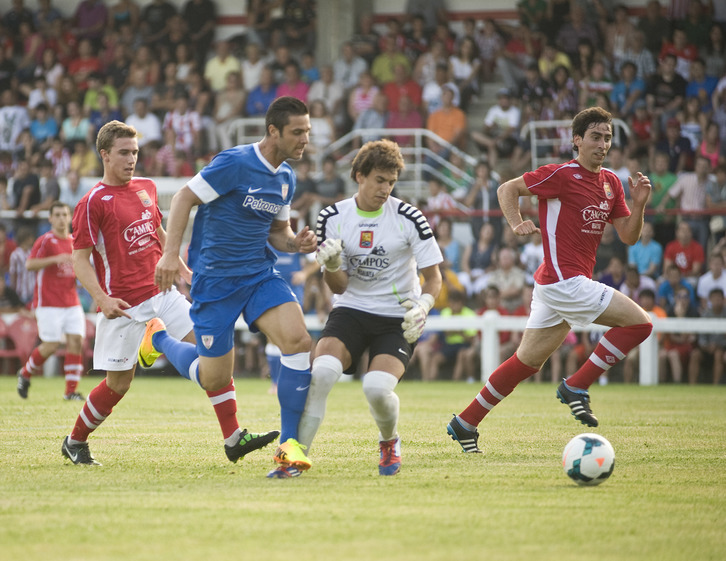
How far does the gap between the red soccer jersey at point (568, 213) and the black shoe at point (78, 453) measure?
3.72 meters

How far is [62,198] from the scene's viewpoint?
68.8 ft

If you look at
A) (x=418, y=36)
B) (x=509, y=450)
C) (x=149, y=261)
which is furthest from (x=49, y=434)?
(x=418, y=36)

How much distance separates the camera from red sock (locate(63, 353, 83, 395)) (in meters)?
13.8

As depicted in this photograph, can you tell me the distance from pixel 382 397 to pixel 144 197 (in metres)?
2.65

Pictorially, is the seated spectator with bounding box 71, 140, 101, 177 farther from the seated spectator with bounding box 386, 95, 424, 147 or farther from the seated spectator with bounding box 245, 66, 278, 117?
the seated spectator with bounding box 386, 95, 424, 147

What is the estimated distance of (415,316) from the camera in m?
6.99

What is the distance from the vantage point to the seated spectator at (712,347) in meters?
16.4

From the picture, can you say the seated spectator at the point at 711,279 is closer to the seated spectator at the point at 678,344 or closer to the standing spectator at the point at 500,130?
the seated spectator at the point at 678,344

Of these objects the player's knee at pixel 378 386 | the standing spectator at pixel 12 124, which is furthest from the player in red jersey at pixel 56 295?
the standing spectator at pixel 12 124

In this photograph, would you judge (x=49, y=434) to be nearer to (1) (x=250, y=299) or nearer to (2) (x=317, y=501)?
(1) (x=250, y=299)

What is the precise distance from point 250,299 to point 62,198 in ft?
48.2

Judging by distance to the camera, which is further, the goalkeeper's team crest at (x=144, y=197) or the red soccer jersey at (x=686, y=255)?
the red soccer jersey at (x=686, y=255)

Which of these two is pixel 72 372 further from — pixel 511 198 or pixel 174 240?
pixel 174 240

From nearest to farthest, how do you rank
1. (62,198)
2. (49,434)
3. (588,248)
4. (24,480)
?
(24,480)
(588,248)
(49,434)
(62,198)
